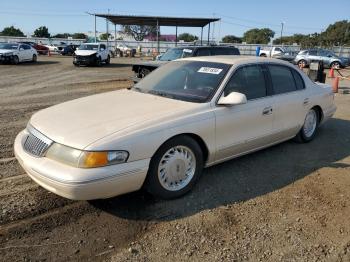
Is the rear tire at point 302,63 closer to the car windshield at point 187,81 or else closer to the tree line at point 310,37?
the car windshield at point 187,81

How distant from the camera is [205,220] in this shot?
3795mm

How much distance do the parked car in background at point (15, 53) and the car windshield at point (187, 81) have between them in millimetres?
22586

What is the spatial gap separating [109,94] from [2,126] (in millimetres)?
3147

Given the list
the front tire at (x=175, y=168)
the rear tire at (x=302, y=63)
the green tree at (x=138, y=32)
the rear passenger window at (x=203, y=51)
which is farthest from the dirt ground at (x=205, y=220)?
the green tree at (x=138, y=32)

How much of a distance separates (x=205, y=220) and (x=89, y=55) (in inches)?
908

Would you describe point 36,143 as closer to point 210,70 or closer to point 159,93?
point 159,93

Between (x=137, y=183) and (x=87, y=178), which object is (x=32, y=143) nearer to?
(x=87, y=178)

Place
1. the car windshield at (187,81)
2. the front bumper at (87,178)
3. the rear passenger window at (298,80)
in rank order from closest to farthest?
the front bumper at (87,178) < the car windshield at (187,81) < the rear passenger window at (298,80)

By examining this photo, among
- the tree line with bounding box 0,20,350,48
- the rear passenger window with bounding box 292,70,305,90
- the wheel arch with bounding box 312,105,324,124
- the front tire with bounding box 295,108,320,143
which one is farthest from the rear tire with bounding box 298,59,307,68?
the tree line with bounding box 0,20,350,48

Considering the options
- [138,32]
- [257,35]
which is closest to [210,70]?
[138,32]

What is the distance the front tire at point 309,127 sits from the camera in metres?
6.26

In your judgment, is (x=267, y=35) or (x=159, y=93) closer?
(x=159, y=93)

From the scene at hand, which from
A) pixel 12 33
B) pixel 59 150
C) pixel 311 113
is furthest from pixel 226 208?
pixel 12 33

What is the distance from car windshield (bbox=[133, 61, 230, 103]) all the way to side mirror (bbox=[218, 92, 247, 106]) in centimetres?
17
